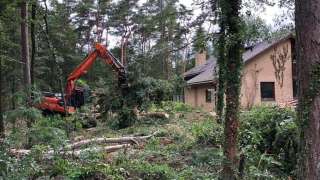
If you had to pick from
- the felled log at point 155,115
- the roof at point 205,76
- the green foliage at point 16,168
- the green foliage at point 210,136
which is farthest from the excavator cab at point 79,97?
the green foliage at point 16,168

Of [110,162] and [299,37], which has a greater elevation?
[299,37]

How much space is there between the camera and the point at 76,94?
2305 cm

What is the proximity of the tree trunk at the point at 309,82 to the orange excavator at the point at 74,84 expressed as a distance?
14107mm

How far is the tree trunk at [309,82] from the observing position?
6902 millimetres

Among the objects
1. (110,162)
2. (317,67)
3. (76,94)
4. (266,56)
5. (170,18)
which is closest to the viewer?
(317,67)

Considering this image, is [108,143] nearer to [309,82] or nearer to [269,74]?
[309,82]

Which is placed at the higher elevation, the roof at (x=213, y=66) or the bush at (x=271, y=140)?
the roof at (x=213, y=66)

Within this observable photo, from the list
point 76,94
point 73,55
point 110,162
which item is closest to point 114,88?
point 76,94

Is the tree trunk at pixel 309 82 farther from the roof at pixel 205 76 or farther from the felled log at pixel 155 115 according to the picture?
the roof at pixel 205 76

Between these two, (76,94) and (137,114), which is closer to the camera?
(137,114)

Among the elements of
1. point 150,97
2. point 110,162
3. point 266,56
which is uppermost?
point 266,56

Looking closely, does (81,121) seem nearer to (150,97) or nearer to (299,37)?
(150,97)

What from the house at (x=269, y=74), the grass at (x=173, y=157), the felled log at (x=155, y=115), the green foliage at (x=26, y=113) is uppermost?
the house at (x=269, y=74)

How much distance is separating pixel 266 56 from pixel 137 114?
493 inches
